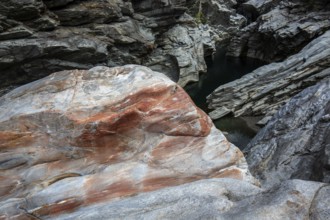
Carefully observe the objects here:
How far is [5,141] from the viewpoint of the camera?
970cm

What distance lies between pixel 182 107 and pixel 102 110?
232 cm

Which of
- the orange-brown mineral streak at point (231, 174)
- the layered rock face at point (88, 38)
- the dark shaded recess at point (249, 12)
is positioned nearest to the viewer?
the orange-brown mineral streak at point (231, 174)

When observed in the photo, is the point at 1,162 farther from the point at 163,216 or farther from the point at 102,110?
the point at 163,216

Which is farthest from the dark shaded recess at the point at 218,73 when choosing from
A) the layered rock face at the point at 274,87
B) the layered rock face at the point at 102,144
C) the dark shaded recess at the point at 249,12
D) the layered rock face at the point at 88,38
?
the layered rock face at the point at 102,144

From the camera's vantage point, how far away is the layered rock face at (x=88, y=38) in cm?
2945

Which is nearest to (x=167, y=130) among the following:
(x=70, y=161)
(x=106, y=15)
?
(x=70, y=161)

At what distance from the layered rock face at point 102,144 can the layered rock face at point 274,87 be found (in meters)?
19.7

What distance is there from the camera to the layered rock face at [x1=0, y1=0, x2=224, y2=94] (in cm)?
2945

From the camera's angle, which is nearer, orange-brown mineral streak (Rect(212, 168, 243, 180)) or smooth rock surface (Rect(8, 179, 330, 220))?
smooth rock surface (Rect(8, 179, 330, 220))

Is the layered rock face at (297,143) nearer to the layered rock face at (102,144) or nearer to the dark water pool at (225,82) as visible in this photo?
the layered rock face at (102,144)

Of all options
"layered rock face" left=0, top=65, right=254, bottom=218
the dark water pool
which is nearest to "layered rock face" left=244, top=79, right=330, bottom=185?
"layered rock face" left=0, top=65, right=254, bottom=218

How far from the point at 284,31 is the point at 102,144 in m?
39.5

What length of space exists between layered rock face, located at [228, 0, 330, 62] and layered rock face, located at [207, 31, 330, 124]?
449 inches

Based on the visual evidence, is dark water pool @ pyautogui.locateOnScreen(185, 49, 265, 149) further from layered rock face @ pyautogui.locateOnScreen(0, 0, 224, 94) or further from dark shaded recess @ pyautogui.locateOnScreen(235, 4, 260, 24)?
dark shaded recess @ pyautogui.locateOnScreen(235, 4, 260, 24)
